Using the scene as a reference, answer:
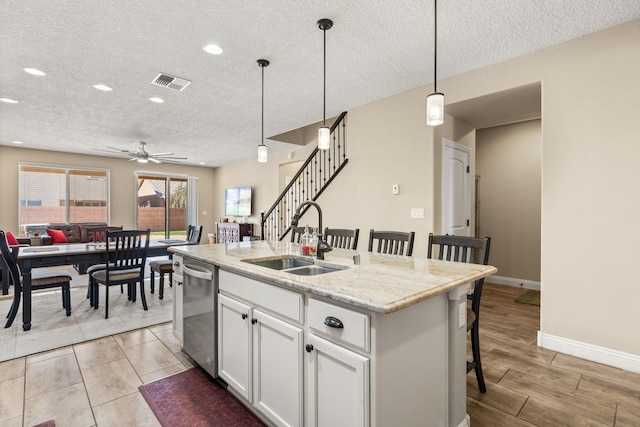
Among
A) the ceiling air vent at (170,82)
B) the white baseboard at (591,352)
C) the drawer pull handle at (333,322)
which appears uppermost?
the ceiling air vent at (170,82)

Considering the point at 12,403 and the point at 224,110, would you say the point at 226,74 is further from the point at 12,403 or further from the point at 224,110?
the point at 12,403

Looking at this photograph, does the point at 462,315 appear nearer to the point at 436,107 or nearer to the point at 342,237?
the point at 436,107

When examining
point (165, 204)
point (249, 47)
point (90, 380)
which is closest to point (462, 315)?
point (90, 380)

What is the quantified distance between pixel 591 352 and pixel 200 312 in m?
3.18

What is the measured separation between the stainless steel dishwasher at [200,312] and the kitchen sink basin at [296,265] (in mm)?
344

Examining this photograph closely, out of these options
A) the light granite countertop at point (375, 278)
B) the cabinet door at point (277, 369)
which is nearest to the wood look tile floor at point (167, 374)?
the cabinet door at point (277, 369)

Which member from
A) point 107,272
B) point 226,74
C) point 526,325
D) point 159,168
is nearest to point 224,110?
point 226,74

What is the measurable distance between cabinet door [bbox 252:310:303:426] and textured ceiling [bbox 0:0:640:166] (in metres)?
2.18

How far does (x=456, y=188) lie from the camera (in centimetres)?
416

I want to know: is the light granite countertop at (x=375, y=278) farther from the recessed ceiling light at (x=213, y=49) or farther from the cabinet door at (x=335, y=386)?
the recessed ceiling light at (x=213, y=49)

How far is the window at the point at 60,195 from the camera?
23.6ft

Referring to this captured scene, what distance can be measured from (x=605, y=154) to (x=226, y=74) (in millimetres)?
3611

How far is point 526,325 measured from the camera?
132 inches

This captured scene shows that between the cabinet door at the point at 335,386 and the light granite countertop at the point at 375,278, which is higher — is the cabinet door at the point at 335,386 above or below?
below
